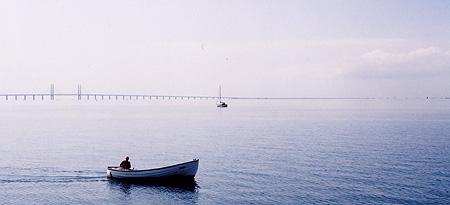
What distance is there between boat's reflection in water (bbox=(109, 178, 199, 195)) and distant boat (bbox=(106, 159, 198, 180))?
478 mm

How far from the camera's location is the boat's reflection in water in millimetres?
42819

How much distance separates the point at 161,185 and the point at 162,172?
1.96 meters

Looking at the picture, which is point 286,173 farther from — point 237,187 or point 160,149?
point 160,149

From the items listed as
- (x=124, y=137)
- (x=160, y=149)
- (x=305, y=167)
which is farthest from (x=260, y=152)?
(x=124, y=137)

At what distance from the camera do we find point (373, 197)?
126 feet

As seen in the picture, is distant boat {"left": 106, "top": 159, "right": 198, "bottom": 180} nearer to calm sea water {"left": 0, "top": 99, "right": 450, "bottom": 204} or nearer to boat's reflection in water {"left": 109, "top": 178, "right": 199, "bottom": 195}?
boat's reflection in water {"left": 109, "top": 178, "right": 199, "bottom": 195}

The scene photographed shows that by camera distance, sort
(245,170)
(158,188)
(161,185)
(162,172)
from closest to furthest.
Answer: (158,188) < (161,185) < (162,172) < (245,170)

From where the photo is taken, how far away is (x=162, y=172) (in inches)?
1820

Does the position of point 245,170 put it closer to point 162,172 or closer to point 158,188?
point 162,172

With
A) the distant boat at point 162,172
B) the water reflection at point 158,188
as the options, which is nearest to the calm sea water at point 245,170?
the water reflection at point 158,188

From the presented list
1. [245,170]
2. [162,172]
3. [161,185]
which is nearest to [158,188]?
[161,185]

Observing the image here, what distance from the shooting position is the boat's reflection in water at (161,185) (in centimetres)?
4282

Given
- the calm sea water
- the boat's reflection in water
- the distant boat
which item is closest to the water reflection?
the boat's reflection in water

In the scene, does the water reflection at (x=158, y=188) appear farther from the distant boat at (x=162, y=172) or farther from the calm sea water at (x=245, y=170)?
the distant boat at (x=162, y=172)
